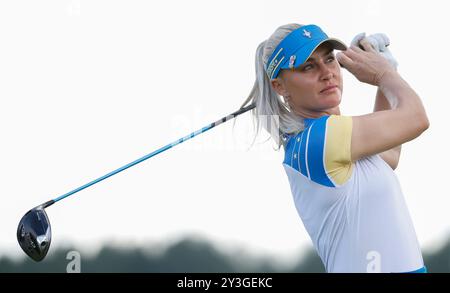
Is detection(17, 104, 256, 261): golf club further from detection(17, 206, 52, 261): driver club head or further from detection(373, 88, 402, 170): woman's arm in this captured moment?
detection(373, 88, 402, 170): woman's arm

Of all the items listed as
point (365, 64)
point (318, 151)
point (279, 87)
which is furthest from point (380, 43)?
point (318, 151)

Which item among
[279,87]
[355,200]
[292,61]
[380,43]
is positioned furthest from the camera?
[380,43]

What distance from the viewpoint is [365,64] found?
383cm

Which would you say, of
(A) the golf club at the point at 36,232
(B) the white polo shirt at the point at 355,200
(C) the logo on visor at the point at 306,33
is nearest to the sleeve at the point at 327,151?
(B) the white polo shirt at the point at 355,200

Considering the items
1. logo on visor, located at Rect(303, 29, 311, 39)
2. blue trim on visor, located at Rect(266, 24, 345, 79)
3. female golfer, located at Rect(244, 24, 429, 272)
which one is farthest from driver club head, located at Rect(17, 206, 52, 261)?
logo on visor, located at Rect(303, 29, 311, 39)

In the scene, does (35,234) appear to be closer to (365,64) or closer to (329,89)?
(329,89)

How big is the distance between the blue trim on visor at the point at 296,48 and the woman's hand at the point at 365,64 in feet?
0.53

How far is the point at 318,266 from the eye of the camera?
13.7 meters

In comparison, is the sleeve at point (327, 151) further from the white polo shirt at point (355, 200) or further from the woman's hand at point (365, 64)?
the woman's hand at point (365, 64)

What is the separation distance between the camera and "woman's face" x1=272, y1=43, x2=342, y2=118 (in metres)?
3.79

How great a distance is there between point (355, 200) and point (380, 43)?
925 millimetres
